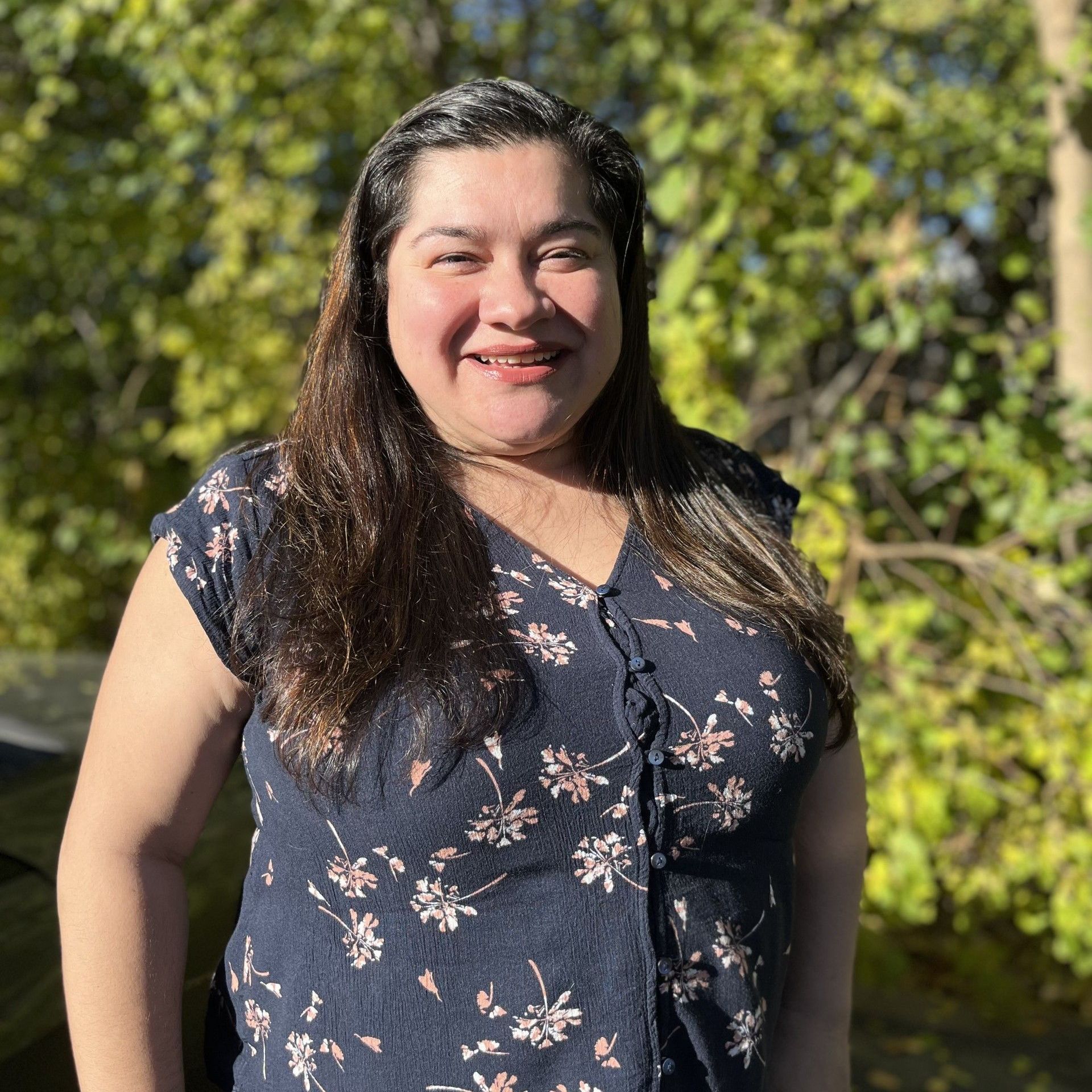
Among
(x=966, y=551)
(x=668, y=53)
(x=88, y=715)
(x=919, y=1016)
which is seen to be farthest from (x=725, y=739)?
(x=668, y=53)

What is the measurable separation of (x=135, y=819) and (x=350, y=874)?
0.79ft

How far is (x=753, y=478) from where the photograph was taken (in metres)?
1.89

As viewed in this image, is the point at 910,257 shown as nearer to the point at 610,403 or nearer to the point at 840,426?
the point at 840,426

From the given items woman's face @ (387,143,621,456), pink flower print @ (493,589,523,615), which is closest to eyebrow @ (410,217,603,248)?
woman's face @ (387,143,621,456)

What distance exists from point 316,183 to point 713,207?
261cm

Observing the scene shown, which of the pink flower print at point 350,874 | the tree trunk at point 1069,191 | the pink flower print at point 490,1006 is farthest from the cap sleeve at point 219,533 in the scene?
the tree trunk at point 1069,191

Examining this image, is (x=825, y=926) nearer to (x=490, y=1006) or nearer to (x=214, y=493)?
(x=490, y=1006)

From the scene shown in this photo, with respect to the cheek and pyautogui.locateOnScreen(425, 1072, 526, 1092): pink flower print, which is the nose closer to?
the cheek

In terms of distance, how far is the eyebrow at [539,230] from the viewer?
1426 millimetres

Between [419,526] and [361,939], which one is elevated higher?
[419,526]

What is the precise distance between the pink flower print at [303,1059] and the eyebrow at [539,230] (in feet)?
2.99

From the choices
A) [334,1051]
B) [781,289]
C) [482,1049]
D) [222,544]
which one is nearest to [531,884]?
[482,1049]

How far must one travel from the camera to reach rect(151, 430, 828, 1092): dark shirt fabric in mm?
1307

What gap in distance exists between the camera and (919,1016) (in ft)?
14.6
